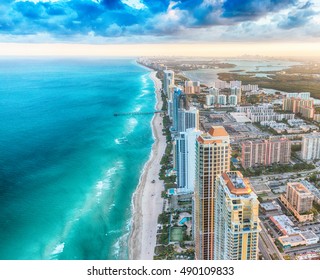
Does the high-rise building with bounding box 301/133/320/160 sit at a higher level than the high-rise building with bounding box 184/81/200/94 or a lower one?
lower

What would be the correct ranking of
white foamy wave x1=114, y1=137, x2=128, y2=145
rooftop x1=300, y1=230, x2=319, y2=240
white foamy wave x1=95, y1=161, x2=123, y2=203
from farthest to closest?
white foamy wave x1=114, y1=137, x2=128, y2=145
white foamy wave x1=95, y1=161, x2=123, y2=203
rooftop x1=300, y1=230, x2=319, y2=240

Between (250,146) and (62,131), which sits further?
(62,131)

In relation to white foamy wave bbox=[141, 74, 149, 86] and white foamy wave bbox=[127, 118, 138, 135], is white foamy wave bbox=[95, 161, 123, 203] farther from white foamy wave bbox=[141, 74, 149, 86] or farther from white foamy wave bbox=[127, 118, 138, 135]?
white foamy wave bbox=[141, 74, 149, 86]

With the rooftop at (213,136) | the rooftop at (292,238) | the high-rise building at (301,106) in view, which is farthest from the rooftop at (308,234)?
the high-rise building at (301,106)

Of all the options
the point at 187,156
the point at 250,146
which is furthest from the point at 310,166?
the point at 187,156

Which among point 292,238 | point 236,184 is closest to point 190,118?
point 292,238

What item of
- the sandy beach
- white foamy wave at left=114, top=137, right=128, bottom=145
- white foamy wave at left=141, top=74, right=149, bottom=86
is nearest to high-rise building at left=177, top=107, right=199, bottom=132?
the sandy beach
